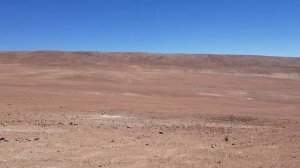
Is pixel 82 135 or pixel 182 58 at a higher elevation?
pixel 182 58

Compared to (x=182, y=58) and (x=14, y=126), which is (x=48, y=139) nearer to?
(x=14, y=126)

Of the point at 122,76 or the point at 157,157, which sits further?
the point at 122,76

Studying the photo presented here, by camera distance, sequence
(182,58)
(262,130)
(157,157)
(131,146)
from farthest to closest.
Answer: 1. (182,58)
2. (262,130)
3. (131,146)
4. (157,157)

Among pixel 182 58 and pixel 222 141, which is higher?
pixel 182 58

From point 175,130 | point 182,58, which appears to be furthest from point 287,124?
point 182,58

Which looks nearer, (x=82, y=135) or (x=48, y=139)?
(x=48, y=139)

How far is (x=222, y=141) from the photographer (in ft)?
39.4

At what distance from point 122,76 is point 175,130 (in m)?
31.0

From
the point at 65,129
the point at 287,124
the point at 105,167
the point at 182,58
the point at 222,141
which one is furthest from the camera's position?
the point at 182,58

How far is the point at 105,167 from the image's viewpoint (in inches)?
343

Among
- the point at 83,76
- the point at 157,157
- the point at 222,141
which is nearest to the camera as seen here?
the point at 157,157

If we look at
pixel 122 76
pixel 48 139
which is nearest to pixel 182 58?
pixel 122 76

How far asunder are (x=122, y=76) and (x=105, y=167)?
35.8 metres

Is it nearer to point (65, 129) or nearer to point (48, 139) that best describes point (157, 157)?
point (48, 139)
